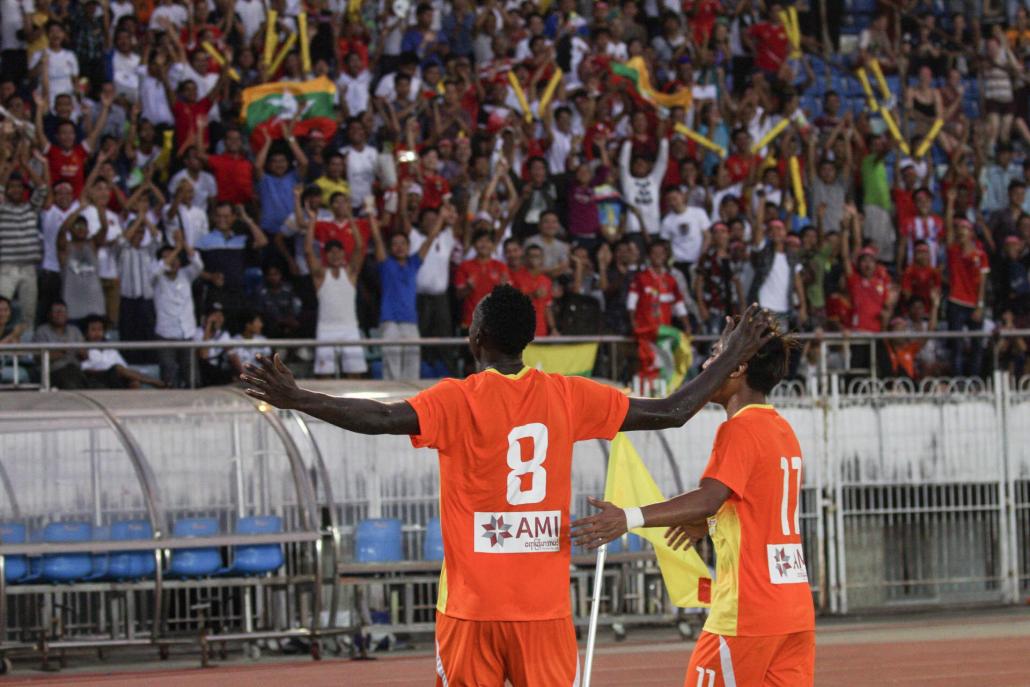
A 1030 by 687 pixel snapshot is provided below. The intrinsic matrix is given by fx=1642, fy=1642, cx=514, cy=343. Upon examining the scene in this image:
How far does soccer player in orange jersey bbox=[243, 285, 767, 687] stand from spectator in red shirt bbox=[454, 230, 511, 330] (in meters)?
10.8

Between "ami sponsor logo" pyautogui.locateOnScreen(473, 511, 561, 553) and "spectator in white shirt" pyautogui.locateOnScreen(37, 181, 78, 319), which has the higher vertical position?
"spectator in white shirt" pyautogui.locateOnScreen(37, 181, 78, 319)

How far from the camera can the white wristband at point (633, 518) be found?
613 centimetres

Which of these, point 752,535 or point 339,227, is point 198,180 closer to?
point 339,227

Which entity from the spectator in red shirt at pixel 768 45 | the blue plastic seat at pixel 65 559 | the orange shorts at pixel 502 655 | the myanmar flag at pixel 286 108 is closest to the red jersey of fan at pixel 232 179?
the myanmar flag at pixel 286 108

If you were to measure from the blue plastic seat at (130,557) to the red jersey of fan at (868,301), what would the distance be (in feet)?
28.6

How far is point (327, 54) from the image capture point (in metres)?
19.8

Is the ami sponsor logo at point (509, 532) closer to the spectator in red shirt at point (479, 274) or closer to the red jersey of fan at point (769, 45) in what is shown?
the spectator in red shirt at point (479, 274)

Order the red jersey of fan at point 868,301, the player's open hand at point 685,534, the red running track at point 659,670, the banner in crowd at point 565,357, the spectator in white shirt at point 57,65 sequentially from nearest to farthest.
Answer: the player's open hand at point 685,534 → the red running track at point 659,670 → the banner in crowd at point 565,357 → the spectator in white shirt at point 57,65 → the red jersey of fan at point 868,301

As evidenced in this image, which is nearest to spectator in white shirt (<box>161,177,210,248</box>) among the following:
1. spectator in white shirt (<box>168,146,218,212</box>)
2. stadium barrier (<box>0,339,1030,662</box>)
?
spectator in white shirt (<box>168,146,218,212</box>)

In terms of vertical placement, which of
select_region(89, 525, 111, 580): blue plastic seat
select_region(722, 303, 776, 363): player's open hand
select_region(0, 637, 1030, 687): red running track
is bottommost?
select_region(0, 637, 1030, 687): red running track

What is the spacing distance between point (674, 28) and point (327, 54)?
16.6ft

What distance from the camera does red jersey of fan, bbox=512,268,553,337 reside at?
16.8m

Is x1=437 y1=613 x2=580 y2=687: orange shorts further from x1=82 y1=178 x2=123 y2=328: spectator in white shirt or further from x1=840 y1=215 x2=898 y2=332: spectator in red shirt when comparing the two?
x1=840 y1=215 x2=898 y2=332: spectator in red shirt

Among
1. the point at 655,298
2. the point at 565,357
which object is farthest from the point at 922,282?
the point at 565,357
